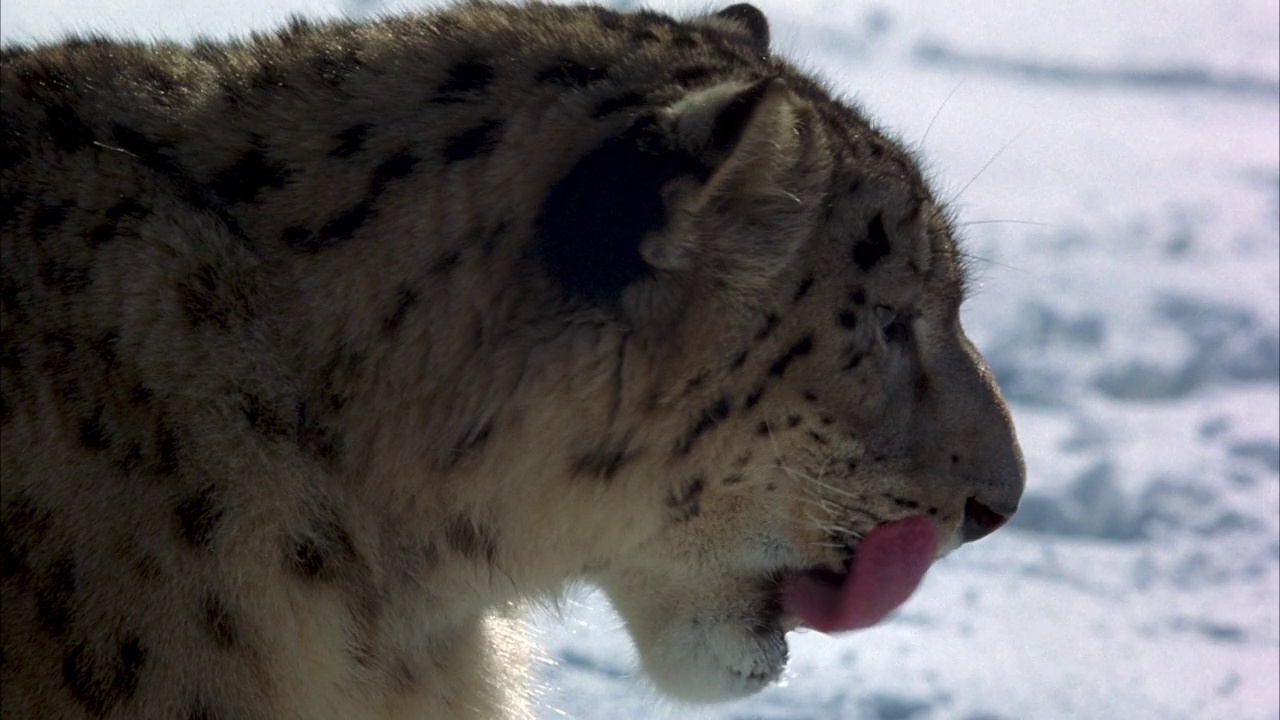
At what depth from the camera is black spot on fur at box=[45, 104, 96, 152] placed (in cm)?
281

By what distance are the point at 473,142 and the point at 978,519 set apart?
1215 millimetres

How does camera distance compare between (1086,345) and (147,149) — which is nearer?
(147,149)

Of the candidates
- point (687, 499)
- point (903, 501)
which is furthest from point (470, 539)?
point (903, 501)

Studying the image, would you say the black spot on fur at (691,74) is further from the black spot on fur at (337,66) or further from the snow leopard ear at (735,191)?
the black spot on fur at (337,66)

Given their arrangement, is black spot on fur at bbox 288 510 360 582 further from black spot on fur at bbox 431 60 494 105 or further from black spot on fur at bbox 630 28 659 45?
black spot on fur at bbox 630 28 659 45

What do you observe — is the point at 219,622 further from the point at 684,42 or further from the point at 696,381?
the point at 684,42

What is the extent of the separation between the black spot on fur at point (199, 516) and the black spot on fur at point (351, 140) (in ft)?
2.10

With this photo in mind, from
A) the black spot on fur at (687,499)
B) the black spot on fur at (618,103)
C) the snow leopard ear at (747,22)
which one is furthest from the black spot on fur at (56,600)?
the snow leopard ear at (747,22)

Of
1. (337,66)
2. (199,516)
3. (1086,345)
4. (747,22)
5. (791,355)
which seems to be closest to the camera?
(199,516)

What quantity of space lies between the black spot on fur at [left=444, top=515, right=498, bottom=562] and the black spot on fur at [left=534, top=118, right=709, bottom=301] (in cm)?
47

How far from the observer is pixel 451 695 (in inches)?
125

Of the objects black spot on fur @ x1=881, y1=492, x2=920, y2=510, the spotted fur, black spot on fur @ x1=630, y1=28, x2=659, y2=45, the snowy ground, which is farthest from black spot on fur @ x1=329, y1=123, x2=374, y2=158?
black spot on fur @ x1=881, y1=492, x2=920, y2=510

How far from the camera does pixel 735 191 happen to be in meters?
2.81

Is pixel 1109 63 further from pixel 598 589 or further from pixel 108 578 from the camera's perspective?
pixel 108 578
